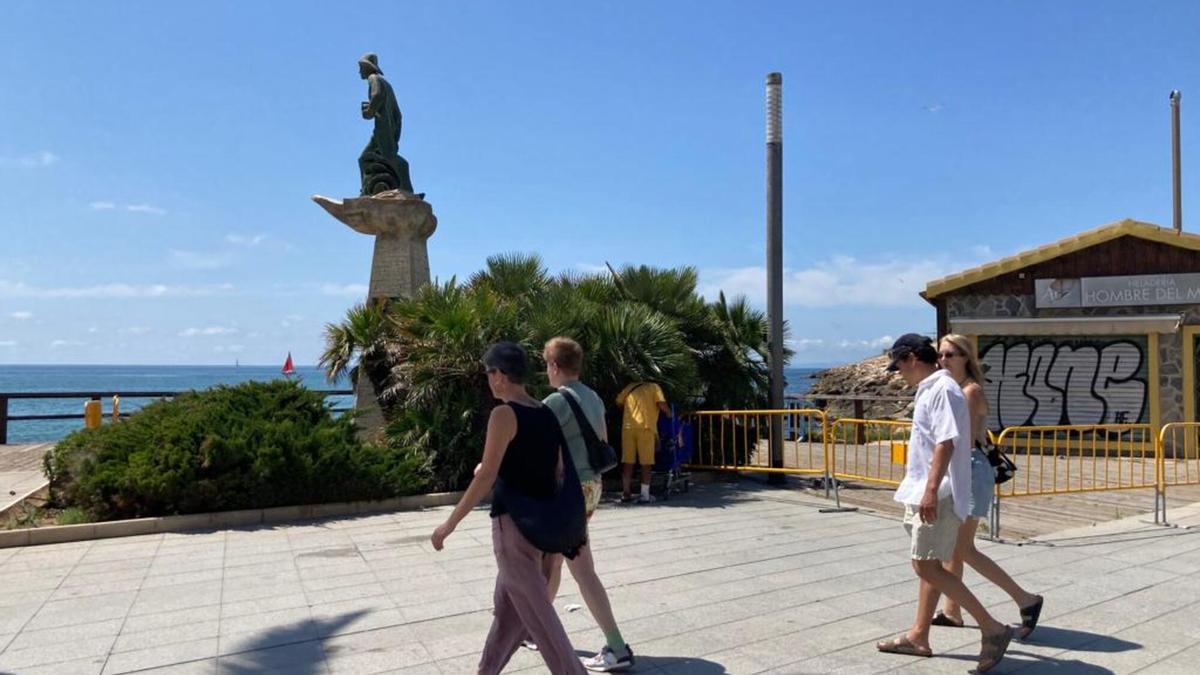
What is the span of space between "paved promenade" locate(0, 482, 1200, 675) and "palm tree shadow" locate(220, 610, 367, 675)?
2 cm

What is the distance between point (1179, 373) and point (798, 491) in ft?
29.2

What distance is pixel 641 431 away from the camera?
9.38m

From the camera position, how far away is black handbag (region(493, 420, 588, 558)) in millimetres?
3555

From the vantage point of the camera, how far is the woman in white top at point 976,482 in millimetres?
4430

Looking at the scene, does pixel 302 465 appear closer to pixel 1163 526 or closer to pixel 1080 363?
pixel 1163 526

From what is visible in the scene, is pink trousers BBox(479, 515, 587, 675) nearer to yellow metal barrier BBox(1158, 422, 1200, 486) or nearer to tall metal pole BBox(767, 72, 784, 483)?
tall metal pole BBox(767, 72, 784, 483)

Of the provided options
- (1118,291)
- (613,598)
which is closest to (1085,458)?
(1118,291)

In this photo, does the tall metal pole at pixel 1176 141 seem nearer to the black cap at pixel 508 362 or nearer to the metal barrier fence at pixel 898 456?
the metal barrier fence at pixel 898 456

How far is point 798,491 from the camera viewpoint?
10203mm

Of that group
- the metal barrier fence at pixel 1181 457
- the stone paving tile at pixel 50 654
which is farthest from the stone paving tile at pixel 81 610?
the metal barrier fence at pixel 1181 457

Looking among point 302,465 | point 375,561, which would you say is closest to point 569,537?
point 375,561

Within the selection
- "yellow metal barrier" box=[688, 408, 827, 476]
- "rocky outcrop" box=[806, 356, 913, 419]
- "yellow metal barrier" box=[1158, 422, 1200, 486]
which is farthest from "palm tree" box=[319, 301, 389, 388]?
"rocky outcrop" box=[806, 356, 913, 419]

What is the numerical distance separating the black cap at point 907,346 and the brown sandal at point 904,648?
138cm

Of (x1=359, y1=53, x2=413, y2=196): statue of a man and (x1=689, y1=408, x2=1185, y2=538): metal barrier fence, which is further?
(x1=359, y1=53, x2=413, y2=196): statue of a man
